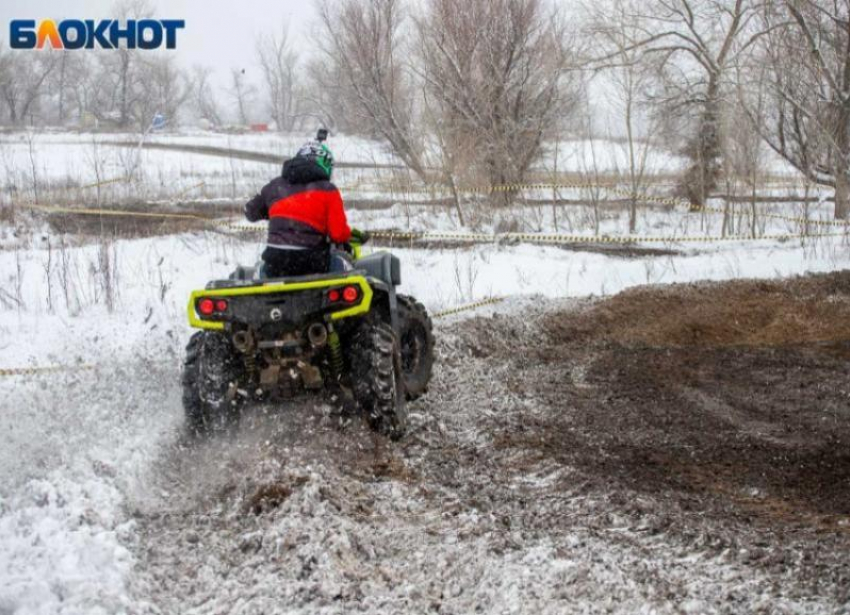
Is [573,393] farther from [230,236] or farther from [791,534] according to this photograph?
[230,236]

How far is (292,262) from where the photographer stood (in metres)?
5.88

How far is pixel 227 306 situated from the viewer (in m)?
5.40

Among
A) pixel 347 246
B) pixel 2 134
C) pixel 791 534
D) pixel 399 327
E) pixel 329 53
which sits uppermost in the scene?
pixel 329 53

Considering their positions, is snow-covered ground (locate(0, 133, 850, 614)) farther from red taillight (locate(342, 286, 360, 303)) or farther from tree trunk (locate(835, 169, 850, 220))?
red taillight (locate(342, 286, 360, 303))

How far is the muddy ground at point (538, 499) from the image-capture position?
3793 mm

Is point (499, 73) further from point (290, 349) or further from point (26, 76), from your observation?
point (290, 349)

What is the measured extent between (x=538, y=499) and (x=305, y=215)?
2.38m

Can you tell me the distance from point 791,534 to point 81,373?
5617mm

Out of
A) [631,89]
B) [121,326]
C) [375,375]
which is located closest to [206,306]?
[375,375]

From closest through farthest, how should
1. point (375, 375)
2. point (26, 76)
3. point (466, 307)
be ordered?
point (375, 375) → point (466, 307) → point (26, 76)

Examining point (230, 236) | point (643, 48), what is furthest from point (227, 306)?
point (643, 48)

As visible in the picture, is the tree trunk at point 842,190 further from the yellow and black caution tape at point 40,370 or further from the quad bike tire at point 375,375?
the yellow and black caution tape at point 40,370

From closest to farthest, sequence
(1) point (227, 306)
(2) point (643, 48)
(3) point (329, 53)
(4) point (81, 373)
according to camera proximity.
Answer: (1) point (227, 306), (4) point (81, 373), (2) point (643, 48), (3) point (329, 53)

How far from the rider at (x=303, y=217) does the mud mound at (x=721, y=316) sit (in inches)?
144
